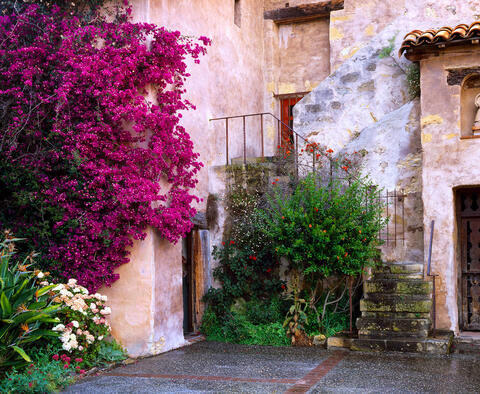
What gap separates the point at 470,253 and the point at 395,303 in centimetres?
189

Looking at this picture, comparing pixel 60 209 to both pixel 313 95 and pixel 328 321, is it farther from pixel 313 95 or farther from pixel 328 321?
pixel 313 95

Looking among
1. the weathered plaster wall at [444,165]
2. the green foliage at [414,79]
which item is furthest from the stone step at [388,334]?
the green foliage at [414,79]

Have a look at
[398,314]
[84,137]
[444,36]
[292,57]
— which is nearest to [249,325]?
[398,314]

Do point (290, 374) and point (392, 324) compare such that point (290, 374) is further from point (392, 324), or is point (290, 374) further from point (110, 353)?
point (110, 353)

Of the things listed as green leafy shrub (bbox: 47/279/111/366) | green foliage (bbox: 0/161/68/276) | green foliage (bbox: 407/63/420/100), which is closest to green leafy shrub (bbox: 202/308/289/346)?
green leafy shrub (bbox: 47/279/111/366)

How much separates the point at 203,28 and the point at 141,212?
4.22 meters

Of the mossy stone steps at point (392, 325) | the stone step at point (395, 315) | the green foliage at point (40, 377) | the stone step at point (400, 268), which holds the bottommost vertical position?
the green foliage at point (40, 377)

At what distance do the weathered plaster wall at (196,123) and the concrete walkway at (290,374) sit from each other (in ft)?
1.93

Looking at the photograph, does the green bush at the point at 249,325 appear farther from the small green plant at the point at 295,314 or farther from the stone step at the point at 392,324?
the stone step at the point at 392,324

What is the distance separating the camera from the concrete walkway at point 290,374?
6.76m

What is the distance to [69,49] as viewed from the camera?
886 cm

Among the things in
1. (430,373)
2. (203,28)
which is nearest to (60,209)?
(203,28)

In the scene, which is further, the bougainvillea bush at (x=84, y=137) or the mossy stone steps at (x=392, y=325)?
the mossy stone steps at (x=392, y=325)

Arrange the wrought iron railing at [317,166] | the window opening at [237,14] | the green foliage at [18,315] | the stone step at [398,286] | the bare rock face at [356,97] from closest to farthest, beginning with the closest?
the green foliage at [18,315], the stone step at [398,286], the wrought iron railing at [317,166], the bare rock face at [356,97], the window opening at [237,14]
